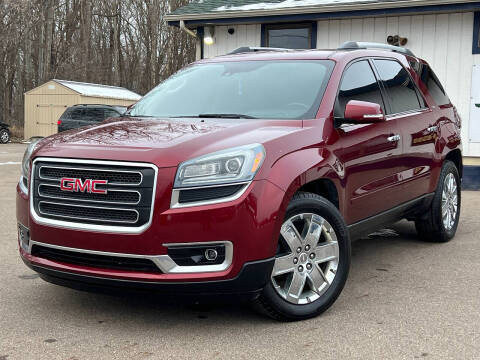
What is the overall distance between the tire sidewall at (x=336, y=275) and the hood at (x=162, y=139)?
456 millimetres

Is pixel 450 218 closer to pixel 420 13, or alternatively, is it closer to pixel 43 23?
pixel 420 13

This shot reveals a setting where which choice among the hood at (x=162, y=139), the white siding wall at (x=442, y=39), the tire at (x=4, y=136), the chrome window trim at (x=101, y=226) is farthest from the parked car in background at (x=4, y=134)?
the chrome window trim at (x=101, y=226)

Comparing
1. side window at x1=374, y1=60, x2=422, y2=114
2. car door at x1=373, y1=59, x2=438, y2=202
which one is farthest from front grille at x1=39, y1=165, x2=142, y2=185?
side window at x1=374, y1=60, x2=422, y2=114

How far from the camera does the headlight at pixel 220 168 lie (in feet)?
10.7

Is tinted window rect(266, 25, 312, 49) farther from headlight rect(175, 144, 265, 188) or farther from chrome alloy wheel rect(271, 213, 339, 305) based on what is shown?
headlight rect(175, 144, 265, 188)

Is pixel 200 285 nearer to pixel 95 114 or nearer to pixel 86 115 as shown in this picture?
pixel 95 114

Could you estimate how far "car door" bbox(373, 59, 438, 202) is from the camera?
195 inches

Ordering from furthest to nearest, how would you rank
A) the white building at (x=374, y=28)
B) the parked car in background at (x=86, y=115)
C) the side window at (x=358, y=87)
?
the parked car in background at (x=86, y=115) → the white building at (x=374, y=28) → the side window at (x=358, y=87)

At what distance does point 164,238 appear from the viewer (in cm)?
322

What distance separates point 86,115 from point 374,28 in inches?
400

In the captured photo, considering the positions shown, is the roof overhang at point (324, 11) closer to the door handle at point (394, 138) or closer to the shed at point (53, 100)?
the door handle at point (394, 138)

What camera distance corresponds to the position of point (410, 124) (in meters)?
5.06

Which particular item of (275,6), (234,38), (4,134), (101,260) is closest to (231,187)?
(101,260)

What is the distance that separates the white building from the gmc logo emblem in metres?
8.46
